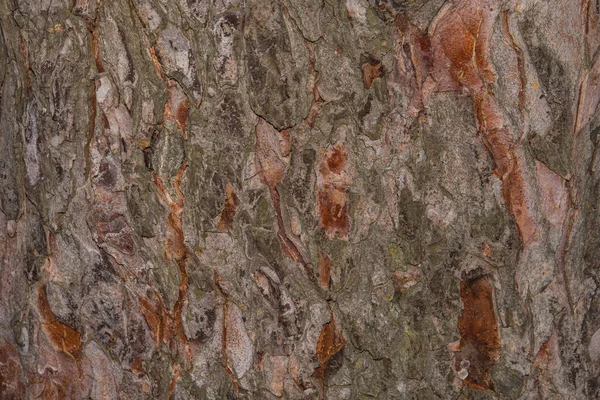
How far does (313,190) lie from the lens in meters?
1.29

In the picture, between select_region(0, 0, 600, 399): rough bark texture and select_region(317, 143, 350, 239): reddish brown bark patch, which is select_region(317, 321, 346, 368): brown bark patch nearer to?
select_region(0, 0, 600, 399): rough bark texture

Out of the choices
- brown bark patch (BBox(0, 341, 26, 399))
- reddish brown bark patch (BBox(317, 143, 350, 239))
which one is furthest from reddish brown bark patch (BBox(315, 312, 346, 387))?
brown bark patch (BBox(0, 341, 26, 399))

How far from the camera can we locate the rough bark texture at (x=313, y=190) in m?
1.23

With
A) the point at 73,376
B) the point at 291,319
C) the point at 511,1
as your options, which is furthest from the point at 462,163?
the point at 73,376

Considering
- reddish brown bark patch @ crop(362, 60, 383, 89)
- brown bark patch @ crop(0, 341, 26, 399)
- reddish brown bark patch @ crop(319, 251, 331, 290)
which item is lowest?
brown bark patch @ crop(0, 341, 26, 399)

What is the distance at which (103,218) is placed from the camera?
1.34 meters

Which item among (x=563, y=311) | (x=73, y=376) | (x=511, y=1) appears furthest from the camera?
(x=73, y=376)

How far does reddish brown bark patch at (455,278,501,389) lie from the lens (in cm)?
130

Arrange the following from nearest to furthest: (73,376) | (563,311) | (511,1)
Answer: (511,1) → (563,311) → (73,376)

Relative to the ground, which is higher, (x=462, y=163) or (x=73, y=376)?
(x=462, y=163)

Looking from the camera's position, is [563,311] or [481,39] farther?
[563,311]

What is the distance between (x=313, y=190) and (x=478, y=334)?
0.42m

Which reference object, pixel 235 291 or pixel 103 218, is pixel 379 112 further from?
pixel 103 218

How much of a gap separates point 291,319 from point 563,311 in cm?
52
